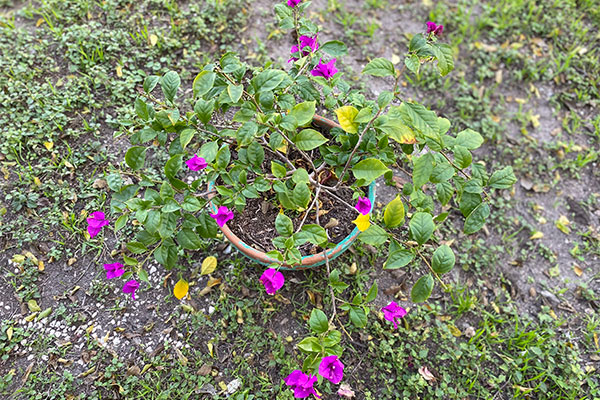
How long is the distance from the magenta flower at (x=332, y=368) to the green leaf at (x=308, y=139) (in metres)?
0.78

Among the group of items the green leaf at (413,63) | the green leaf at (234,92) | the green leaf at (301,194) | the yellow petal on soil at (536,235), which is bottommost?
the yellow petal on soil at (536,235)

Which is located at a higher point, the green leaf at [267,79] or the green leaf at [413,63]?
the green leaf at [413,63]

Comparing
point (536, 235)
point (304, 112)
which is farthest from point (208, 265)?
point (536, 235)

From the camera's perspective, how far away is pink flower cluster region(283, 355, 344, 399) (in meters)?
1.45

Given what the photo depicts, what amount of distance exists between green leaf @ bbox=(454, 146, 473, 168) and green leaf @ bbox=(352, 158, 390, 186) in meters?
0.27

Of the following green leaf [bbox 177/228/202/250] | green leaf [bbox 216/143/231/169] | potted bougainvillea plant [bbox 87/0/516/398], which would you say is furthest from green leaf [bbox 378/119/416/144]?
green leaf [bbox 177/228/202/250]

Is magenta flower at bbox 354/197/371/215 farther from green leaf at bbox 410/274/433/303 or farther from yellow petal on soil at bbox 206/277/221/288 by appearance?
yellow petal on soil at bbox 206/277/221/288

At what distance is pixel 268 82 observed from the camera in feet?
5.26

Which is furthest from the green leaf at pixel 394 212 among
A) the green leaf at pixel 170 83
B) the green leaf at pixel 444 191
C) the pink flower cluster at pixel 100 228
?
the pink flower cluster at pixel 100 228

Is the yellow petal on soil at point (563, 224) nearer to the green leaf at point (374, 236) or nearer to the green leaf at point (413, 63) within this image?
the green leaf at point (374, 236)

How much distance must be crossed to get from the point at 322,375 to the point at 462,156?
95 centimetres

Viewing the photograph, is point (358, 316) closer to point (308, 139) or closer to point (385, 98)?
point (308, 139)

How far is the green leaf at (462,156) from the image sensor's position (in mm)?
1634

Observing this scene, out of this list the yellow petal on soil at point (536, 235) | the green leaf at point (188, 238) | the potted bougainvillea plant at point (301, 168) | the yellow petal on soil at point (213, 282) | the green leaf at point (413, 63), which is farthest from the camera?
the yellow petal on soil at point (536, 235)
